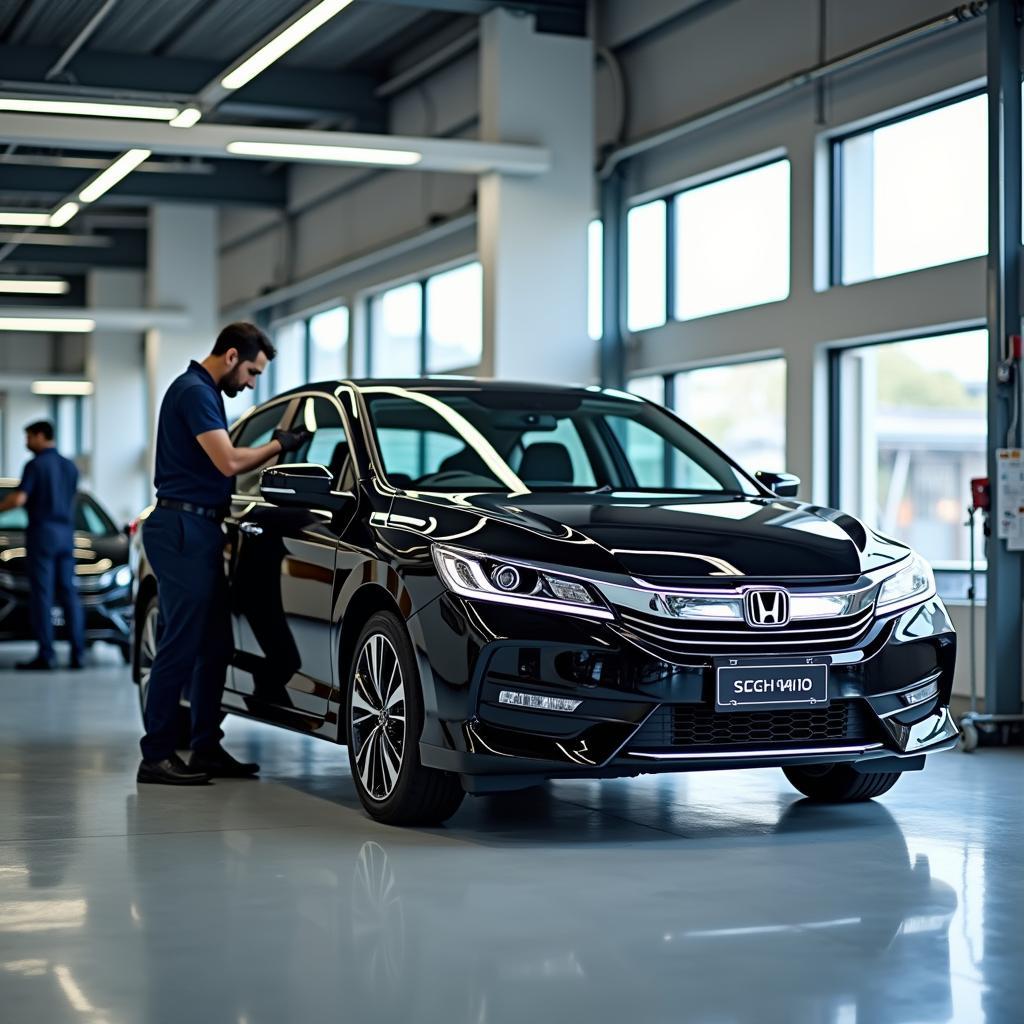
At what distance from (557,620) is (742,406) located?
24.2ft

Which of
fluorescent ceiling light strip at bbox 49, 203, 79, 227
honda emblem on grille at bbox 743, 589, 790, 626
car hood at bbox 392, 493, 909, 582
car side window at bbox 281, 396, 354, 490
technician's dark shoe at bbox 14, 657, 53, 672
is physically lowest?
technician's dark shoe at bbox 14, 657, 53, 672

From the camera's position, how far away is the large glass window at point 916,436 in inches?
393

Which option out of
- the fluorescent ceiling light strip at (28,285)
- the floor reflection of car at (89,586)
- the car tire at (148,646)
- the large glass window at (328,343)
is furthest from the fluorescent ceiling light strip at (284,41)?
the fluorescent ceiling light strip at (28,285)

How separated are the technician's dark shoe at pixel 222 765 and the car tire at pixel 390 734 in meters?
1.20

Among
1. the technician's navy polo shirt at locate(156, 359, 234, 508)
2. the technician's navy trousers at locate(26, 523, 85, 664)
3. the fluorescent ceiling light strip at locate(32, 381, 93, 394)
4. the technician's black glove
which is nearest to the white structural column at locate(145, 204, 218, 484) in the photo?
the fluorescent ceiling light strip at locate(32, 381, 93, 394)

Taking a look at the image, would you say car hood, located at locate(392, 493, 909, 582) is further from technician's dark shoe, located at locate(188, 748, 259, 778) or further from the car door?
technician's dark shoe, located at locate(188, 748, 259, 778)

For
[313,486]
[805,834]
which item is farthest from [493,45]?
[805,834]

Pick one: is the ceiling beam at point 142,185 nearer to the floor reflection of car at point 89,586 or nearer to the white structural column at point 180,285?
the white structural column at point 180,285

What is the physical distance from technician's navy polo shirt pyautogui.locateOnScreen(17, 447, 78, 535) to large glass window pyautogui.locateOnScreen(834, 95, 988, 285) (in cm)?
552

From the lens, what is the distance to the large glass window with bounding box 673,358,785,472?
462 inches

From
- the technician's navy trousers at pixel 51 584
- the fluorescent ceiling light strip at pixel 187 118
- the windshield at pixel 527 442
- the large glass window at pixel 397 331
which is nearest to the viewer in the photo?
the windshield at pixel 527 442

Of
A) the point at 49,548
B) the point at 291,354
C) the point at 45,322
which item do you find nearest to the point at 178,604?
the point at 49,548

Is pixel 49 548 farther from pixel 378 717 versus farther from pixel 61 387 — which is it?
pixel 61 387

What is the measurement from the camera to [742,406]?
12.2m
